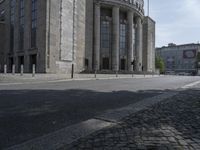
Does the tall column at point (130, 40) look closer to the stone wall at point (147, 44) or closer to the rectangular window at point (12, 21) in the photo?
the stone wall at point (147, 44)

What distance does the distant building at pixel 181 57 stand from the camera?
164 m

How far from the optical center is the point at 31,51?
5556 cm

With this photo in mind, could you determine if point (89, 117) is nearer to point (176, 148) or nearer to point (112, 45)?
point (176, 148)

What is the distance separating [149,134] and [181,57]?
168m

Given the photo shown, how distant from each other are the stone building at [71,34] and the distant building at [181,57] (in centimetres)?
7322

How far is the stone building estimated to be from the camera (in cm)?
5269

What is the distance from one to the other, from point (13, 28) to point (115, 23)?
2648cm

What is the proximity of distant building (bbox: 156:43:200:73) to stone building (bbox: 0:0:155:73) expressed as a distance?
240ft

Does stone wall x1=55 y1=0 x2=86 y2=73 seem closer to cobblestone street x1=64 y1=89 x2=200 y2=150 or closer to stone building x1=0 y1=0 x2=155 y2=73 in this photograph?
stone building x1=0 y1=0 x2=155 y2=73

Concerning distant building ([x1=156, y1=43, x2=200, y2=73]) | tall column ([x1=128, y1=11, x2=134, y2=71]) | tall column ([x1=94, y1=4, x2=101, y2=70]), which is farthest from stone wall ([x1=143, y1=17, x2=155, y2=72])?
distant building ([x1=156, y1=43, x2=200, y2=73])

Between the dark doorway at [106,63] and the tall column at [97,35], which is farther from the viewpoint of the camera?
the dark doorway at [106,63]

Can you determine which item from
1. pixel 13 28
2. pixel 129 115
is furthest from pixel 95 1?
pixel 129 115

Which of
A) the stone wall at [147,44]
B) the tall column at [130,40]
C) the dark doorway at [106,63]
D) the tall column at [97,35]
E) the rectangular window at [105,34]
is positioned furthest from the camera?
the stone wall at [147,44]

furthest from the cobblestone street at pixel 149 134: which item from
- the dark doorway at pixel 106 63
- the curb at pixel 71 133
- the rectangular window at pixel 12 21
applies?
the dark doorway at pixel 106 63
